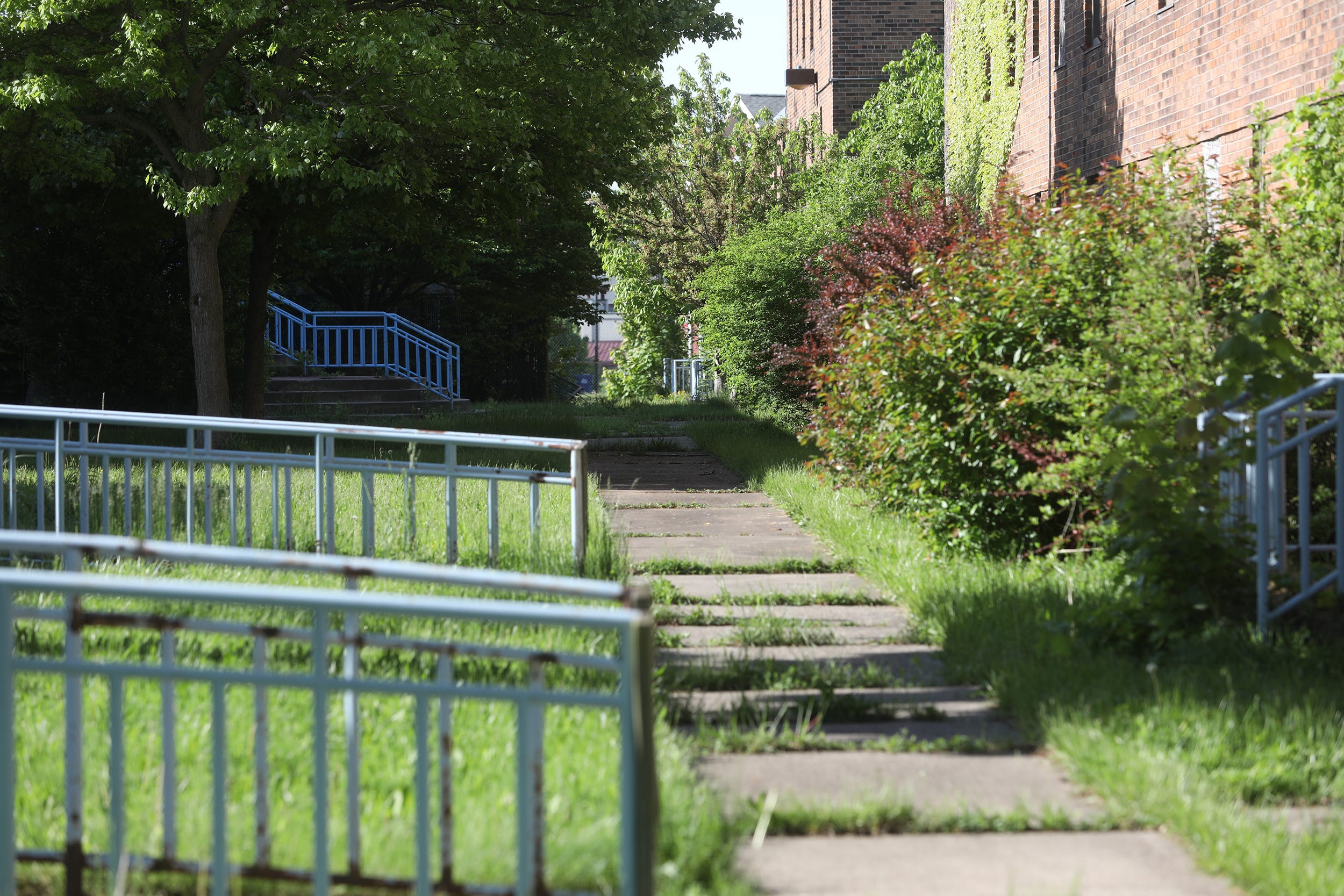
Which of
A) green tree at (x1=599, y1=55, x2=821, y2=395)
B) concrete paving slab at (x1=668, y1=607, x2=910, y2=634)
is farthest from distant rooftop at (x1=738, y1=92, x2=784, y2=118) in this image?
concrete paving slab at (x1=668, y1=607, x2=910, y2=634)

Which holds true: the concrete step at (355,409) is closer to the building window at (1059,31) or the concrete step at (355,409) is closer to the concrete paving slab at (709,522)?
the concrete paving slab at (709,522)

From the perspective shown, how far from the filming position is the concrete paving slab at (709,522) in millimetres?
10016

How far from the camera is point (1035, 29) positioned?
1759 centimetres

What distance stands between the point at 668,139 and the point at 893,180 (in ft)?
12.3

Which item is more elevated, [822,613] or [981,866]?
[822,613]

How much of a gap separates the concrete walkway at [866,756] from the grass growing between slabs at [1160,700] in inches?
4.0

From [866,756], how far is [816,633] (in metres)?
1.82

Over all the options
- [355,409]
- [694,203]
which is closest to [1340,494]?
[355,409]

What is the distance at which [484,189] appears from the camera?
61.3 feet

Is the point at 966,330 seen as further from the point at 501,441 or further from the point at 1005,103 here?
the point at 1005,103

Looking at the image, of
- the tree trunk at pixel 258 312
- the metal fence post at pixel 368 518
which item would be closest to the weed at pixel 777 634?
the metal fence post at pixel 368 518

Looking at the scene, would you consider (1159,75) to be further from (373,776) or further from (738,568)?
(373,776)

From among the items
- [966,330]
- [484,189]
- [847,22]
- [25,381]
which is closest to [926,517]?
[966,330]

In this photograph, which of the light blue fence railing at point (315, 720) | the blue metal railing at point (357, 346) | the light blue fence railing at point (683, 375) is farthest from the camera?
the light blue fence railing at point (683, 375)
